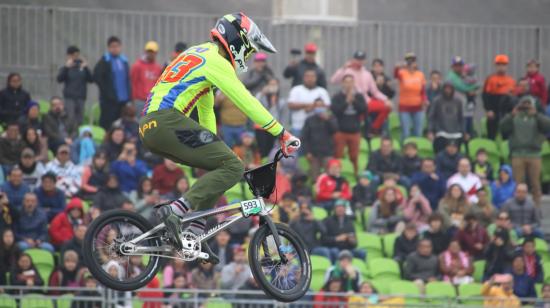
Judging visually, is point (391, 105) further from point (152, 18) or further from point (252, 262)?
point (252, 262)

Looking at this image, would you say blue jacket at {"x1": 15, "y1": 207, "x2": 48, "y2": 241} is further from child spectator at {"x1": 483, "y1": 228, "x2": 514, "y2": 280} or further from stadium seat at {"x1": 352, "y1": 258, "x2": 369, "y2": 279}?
child spectator at {"x1": 483, "y1": 228, "x2": 514, "y2": 280}

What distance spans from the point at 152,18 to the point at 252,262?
12016 millimetres

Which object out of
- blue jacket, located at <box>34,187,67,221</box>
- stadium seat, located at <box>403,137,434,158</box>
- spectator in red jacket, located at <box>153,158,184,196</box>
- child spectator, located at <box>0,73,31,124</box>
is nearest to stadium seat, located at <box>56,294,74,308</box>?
blue jacket, located at <box>34,187,67,221</box>

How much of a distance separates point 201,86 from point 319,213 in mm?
8455

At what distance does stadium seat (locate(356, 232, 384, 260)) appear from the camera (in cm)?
1947

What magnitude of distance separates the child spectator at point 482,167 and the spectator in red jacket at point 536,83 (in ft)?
5.96

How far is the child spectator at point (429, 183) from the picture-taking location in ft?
67.5

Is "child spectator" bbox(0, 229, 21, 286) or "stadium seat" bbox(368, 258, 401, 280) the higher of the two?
"child spectator" bbox(0, 229, 21, 286)

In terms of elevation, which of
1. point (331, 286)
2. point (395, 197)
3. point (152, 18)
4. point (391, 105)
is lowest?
point (331, 286)

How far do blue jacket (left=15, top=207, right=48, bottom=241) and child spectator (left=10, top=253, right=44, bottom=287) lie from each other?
0.83 m

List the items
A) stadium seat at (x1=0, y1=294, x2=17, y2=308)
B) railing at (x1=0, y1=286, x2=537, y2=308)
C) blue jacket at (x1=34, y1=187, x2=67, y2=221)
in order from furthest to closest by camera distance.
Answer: blue jacket at (x1=34, y1=187, x2=67, y2=221), railing at (x1=0, y1=286, x2=537, y2=308), stadium seat at (x1=0, y1=294, x2=17, y2=308)

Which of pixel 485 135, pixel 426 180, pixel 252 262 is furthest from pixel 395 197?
pixel 252 262

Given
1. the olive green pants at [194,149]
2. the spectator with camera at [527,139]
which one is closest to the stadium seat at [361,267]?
the spectator with camera at [527,139]

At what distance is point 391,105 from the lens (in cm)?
2245
